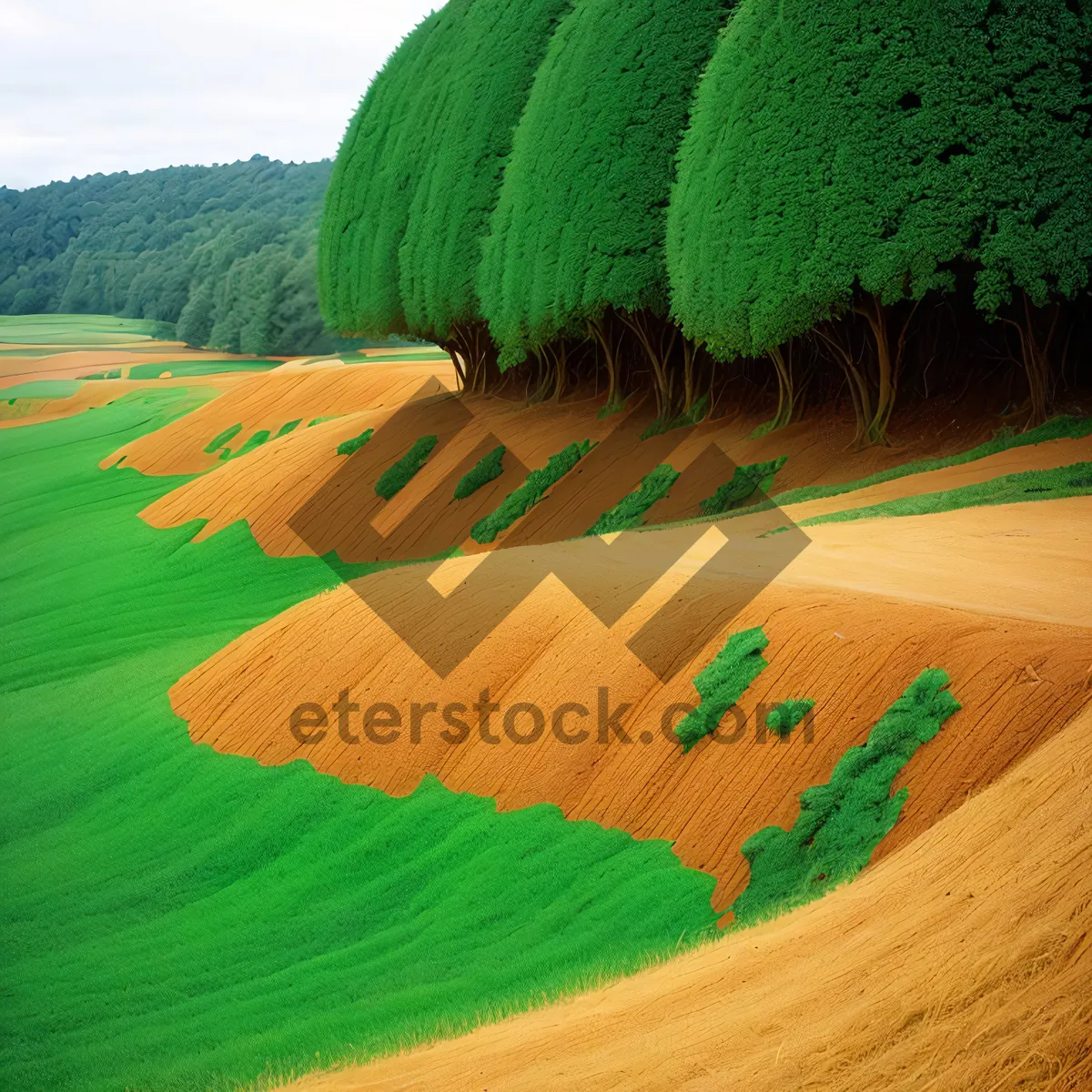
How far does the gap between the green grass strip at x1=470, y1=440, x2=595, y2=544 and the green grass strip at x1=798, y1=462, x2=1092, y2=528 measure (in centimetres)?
833

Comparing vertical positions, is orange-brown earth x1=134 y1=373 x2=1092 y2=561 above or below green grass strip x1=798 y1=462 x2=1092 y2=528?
above

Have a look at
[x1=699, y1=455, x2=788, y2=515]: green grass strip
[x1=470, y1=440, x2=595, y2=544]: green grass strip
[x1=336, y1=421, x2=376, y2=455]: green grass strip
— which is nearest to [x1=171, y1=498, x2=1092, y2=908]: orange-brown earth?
[x1=699, y1=455, x2=788, y2=515]: green grass strip

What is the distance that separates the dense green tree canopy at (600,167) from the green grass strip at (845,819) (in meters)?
14.5

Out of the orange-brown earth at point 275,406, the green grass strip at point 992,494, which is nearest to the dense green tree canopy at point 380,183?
the orange-brown earth at point 275,406

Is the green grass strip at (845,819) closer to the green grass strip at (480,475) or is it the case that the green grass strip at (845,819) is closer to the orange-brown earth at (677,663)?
the orange-brown earth at (677,663)

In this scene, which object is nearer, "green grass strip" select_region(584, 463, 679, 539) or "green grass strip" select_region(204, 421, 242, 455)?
"green grass strip" select_region(584, 463, 679, 539)

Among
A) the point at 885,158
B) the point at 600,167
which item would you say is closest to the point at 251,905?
the point at 885,158

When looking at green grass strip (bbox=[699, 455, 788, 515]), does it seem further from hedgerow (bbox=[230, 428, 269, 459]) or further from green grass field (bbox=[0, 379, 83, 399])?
green grass field (bbox=[0, 379, 83, 399])

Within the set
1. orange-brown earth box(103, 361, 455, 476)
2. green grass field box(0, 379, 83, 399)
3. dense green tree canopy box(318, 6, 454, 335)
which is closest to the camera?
dense green tree canopy box(318, 6, 454, 335)

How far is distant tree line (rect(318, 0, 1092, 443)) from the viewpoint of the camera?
16.1 metres

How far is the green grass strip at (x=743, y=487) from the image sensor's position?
2003 cm

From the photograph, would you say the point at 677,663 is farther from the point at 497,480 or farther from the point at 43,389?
the point at 43,389

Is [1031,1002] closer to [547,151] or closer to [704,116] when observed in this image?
[704,116]

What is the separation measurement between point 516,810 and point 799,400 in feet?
43.3
